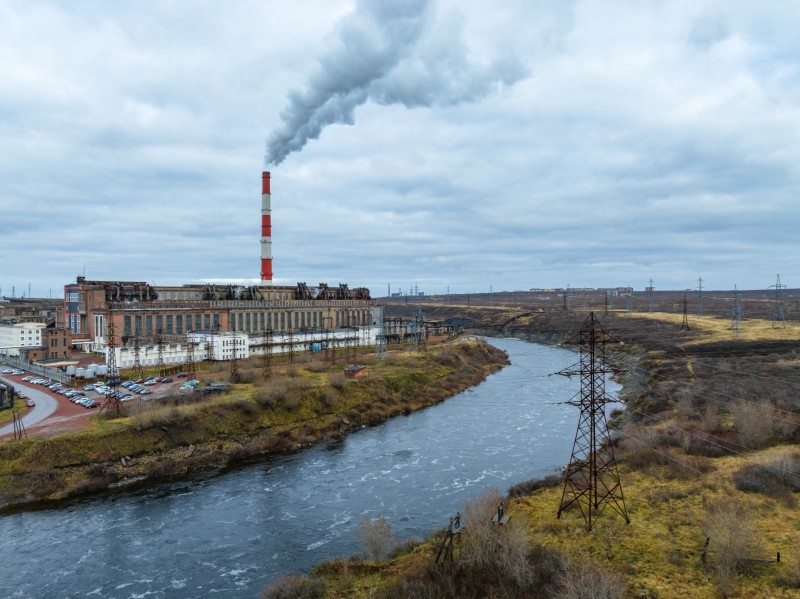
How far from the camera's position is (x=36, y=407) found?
119ft

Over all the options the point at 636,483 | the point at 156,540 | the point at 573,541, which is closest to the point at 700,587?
the point at 573,541

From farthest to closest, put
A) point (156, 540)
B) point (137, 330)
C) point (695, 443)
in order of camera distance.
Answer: point (137, 330) < point (695, 443) < point (156, 540)

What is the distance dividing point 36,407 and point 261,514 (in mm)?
22291

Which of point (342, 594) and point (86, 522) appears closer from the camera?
point (342, 594)

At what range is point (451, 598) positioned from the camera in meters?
14.8

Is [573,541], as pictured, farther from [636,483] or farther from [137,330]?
[137,330]

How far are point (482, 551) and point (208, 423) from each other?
929 inches

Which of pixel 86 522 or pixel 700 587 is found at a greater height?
pixel 700 587

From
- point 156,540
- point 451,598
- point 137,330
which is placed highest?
point 137,330

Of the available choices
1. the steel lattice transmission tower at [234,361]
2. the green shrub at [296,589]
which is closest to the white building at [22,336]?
the steel lattice transmission tower at [234,361]

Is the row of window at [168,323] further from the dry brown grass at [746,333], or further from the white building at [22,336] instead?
the dry brown grass at [746,333]

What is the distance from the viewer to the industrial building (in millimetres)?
60594

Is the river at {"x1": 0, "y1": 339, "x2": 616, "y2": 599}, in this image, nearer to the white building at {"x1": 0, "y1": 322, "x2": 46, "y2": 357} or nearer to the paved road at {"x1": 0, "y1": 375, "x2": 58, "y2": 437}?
the paved road at {"x1": 0, "y1": 375, "x2": 58, "y2": 437}

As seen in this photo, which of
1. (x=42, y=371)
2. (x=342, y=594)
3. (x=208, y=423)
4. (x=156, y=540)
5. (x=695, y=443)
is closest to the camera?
(x=342, y=594)
